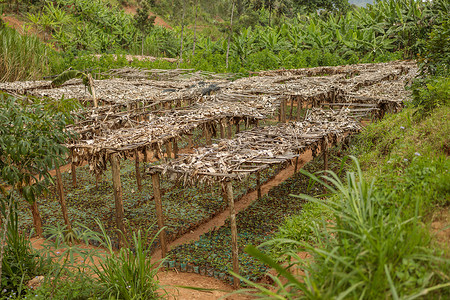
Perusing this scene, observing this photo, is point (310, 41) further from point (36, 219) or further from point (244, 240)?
point (36, 219)

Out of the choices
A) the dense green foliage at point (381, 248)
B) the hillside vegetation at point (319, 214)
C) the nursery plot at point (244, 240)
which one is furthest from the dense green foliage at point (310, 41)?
the dense green foliage at point (381, 248)

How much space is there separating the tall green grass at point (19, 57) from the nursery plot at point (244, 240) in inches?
522

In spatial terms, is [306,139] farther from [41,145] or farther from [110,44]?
[110,44]

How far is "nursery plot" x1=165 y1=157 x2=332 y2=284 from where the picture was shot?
5.54m

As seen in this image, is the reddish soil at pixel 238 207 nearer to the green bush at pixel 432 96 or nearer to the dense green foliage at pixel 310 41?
the green bush at pixel 432 96

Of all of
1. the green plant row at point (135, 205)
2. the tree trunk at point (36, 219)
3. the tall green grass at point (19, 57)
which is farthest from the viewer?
the tall green grass at point (19, 57)

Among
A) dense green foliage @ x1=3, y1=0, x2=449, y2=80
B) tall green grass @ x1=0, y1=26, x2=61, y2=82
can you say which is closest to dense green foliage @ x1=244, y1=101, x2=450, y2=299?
tall green grass @ x1=0, y1=26, x2=61, y2=82

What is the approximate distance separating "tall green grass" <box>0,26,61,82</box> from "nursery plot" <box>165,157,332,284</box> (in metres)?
13.2

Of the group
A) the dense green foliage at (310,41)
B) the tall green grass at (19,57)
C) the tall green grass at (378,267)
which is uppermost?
the dense green foliage at (310,41)

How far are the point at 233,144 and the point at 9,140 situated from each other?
373cm

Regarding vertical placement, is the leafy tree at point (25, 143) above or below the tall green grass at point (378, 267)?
above

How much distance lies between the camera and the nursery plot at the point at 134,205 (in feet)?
23.7

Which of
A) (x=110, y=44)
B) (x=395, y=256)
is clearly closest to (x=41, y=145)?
(x=395, y=256)

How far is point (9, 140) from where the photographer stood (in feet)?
11.9
